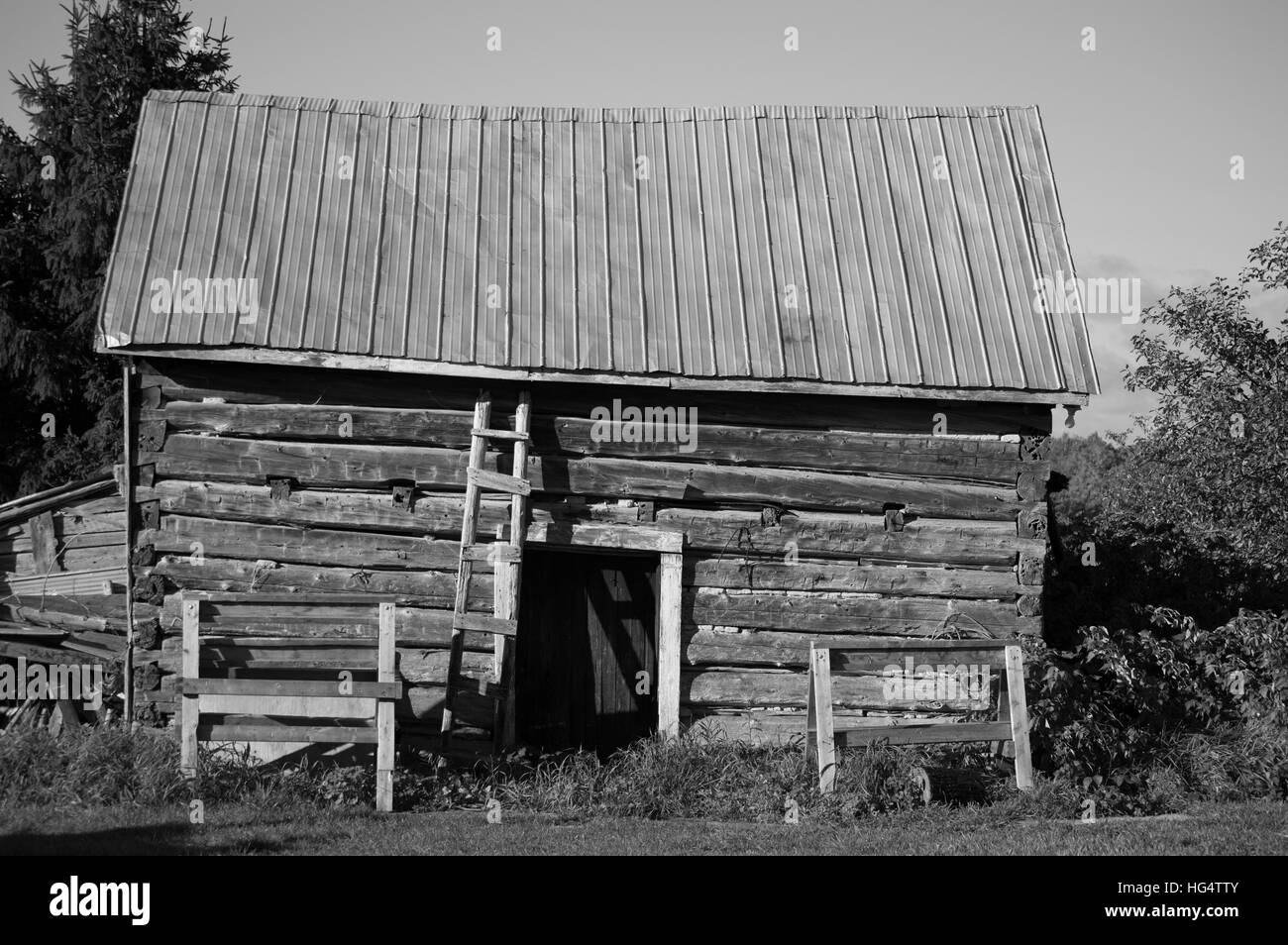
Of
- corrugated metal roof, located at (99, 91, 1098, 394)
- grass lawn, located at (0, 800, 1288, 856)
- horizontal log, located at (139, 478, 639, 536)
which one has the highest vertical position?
corrugated metal roof, located at (99, 91, 1098, 394)

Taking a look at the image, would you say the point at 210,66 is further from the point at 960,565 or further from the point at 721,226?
the point at 960,565

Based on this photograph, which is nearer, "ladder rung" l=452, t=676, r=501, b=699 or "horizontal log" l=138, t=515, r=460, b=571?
"ladder rung" l=452, t=676, r=501, b=699

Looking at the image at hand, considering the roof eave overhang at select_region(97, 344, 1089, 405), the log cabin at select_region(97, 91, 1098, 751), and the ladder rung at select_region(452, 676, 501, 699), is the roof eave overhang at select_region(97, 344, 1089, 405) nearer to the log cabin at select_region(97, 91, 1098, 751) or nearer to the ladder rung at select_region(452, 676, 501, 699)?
the log cabin at select_region(97, 91, 1098, 751)

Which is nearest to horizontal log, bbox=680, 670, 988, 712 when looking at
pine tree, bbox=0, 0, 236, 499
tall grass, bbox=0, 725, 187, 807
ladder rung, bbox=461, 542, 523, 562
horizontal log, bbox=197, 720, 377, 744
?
ladder rung, bbox=461, 542, 523, 562

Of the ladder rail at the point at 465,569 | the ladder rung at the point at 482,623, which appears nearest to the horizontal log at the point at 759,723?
the ladder rung at the point at 482,623

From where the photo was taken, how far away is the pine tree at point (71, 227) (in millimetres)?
18797

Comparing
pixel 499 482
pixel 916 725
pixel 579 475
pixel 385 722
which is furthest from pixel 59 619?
pixel 916 725

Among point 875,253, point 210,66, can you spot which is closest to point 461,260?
point 875,253

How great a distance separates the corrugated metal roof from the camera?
9.99m

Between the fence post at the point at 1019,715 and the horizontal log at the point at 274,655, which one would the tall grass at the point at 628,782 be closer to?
the fence post at the point at 1019,715

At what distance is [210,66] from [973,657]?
687 inches

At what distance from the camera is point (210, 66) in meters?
20.3

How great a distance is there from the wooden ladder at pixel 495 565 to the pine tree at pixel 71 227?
11.7 m

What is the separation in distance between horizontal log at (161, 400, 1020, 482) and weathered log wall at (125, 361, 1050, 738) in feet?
0.06
